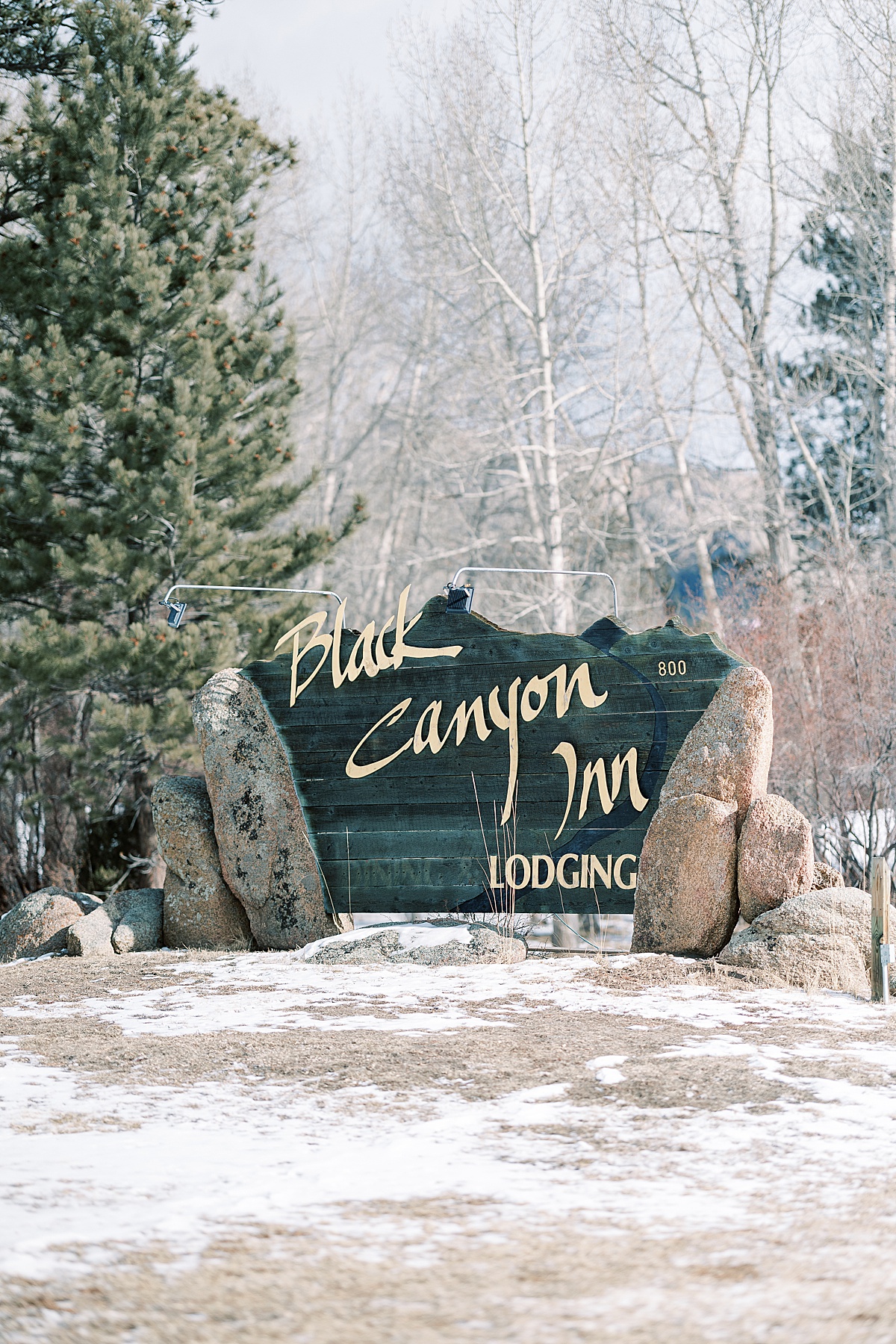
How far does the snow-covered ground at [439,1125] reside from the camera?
2.48 metres

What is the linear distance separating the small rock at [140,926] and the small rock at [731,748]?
3.00 metres

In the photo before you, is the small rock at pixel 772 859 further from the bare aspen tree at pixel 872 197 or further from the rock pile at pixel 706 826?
the bare aspen tree at pixel 872 197

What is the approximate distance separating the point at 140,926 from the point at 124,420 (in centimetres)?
468

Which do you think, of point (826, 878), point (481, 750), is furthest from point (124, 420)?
point (826, 878)

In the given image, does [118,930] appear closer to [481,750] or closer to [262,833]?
[262,833]

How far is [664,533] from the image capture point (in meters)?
16.5

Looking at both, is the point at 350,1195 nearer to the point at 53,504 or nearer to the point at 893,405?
the point at 53,504

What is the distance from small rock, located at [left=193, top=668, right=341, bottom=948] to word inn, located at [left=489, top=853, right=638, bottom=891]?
1.08 metres

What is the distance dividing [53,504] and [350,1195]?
8.21 m

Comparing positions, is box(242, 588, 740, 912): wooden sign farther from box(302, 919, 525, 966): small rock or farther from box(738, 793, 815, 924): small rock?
box(738, 793, 815, 924): small rock

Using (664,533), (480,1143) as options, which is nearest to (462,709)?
(480,1143)

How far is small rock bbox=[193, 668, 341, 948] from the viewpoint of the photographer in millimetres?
6891

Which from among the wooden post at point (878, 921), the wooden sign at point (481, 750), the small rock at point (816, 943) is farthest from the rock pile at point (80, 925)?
the wooden post at point (878, 921)

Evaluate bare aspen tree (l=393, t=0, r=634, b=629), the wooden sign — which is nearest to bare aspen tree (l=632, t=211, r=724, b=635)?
bare aspen tree (l=393, t=0, r=634, b=629)
